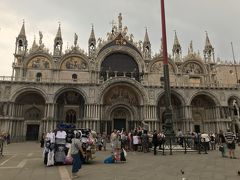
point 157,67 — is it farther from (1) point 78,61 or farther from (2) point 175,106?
(1) point 78,61

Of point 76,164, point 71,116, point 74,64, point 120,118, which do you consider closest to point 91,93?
point 71,116

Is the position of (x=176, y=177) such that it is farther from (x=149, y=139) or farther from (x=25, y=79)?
(x=25, y=79)

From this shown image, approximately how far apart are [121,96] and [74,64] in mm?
10256

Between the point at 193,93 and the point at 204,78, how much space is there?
20.2 feet

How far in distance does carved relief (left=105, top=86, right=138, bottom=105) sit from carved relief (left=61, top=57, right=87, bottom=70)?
7.03 metres

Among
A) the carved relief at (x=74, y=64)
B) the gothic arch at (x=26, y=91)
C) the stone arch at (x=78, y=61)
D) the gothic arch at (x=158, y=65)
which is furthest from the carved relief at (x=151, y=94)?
the gothic arch at (x=26, y=91)

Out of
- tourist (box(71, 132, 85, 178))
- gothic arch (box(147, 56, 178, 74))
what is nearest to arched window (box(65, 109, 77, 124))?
gothic arch (box(147, 56, 178, 74))

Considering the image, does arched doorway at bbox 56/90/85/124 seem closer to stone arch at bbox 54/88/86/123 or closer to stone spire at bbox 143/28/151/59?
stone arch at bbox 54/88/86/123

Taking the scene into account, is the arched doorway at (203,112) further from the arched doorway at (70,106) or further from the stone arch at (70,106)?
the arched doorway at (70,106)

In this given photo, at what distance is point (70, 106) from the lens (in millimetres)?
33281

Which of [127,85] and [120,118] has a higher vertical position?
[127,85]

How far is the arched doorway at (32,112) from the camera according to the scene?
3186 centimetres

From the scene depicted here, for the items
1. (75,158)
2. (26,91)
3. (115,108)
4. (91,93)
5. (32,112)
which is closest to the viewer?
(75,158)

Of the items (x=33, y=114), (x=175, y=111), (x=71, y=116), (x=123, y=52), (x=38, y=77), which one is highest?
(x=123, y=52)
